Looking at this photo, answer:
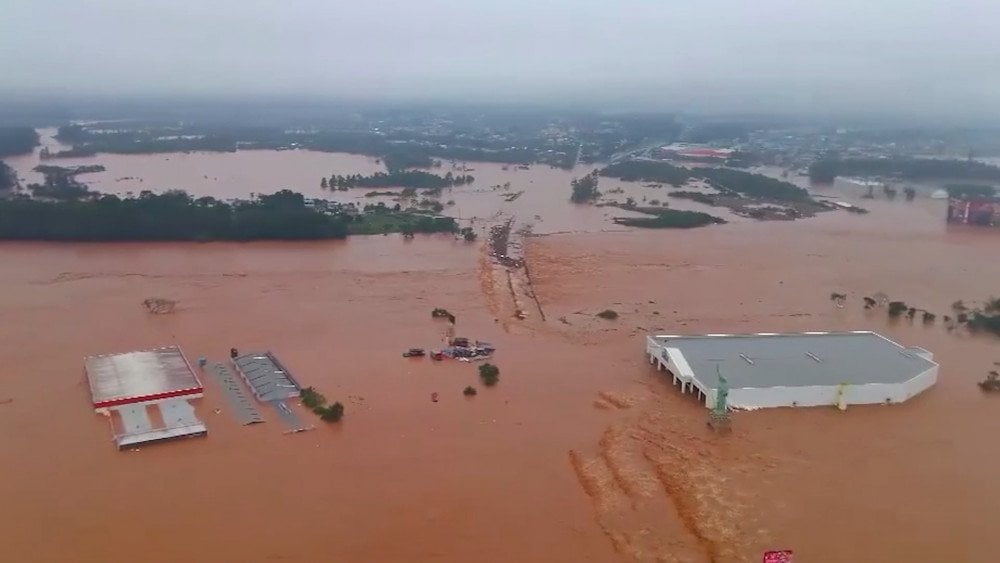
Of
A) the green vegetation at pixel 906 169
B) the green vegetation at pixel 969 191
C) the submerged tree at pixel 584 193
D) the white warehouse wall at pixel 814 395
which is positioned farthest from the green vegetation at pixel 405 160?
the white warehouse wall at pixel 814 395

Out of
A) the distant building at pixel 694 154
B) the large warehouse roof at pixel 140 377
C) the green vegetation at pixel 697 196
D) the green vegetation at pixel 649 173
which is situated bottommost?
the large warehouse roof at pixel 140 377

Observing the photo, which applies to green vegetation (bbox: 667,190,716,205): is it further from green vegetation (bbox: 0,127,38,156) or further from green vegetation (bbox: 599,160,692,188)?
green vegetation (bbox: 0,127,38,156)

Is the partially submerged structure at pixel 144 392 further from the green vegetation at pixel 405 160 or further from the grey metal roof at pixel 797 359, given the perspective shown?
the green vegetation at pixel 405 160

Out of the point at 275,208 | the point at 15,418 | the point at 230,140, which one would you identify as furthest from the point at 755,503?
the point at 230,140

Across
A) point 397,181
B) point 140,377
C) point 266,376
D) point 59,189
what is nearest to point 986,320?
point 266,376

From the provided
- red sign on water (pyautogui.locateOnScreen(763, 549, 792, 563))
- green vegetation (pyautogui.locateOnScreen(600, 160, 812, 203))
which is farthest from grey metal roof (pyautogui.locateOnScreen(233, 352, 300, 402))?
green vegetation (pyautogui.locateOnScreen(600, 160, 812, 203))

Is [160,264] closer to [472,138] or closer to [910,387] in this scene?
[910,387]

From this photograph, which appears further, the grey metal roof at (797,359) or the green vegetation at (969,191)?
the green vegetation at (969,191)
